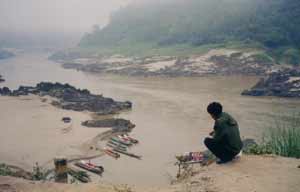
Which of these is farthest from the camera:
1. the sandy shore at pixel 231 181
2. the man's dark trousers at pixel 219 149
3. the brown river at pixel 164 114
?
the brown river at pixel 164 114

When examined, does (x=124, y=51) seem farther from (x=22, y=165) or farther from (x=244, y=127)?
(x=22, y=165)

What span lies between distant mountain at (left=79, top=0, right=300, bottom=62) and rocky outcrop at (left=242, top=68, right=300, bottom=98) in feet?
100

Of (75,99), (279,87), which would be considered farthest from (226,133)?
(279,87)

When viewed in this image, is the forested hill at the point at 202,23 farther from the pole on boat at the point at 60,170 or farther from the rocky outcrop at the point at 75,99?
the pole on boat at the point at 60,170

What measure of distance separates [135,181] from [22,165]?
686cm

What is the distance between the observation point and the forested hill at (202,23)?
97.5 meters

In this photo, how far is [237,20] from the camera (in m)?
114

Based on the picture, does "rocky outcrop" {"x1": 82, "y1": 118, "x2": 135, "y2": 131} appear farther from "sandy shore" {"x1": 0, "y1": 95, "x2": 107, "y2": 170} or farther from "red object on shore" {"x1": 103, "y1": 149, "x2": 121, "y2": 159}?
"red object on shore" {"x1": 103, "y1": 149, "x2": 121, "y2": 159}

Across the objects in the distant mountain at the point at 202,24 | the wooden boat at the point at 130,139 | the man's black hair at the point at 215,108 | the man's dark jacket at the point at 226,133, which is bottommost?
the wooden boat at the point at 130,139

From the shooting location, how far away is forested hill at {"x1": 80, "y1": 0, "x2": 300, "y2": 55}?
97.5 meters

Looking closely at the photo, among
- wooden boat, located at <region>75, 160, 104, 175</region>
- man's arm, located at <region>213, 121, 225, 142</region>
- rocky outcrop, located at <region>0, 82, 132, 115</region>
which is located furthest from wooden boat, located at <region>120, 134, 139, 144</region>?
man's arm, located at <region>213, 121, 225, 142</region>

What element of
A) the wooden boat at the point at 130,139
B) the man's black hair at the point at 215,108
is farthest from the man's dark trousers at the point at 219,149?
the wooden boat at the point at 130,139

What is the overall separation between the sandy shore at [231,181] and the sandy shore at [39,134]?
52.2 feet

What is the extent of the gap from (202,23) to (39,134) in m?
93.6
